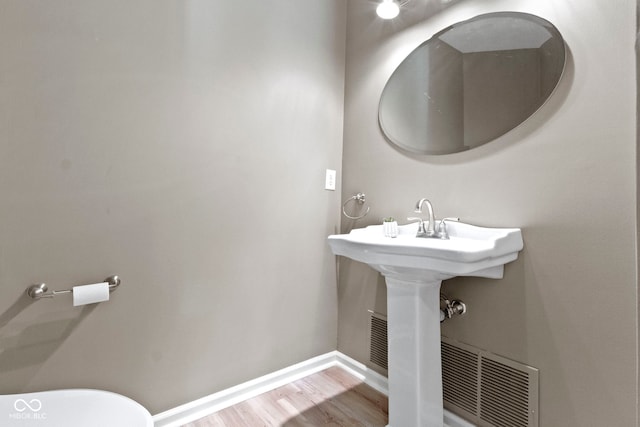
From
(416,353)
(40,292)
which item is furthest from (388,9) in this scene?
(40,292)

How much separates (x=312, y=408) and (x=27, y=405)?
1074 millimetres

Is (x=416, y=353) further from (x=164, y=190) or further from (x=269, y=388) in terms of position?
(x=164, y=190)

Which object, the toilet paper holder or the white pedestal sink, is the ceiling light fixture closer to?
the white pedestal sink

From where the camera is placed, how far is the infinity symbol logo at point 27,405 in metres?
0.92

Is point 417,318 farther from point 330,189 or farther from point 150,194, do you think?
point 150,194

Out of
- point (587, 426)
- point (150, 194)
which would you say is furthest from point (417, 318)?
point (150, 194)

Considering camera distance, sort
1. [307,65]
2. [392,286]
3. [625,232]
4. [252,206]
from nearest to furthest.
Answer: [625,232], [392,286], [252,206], [307,65]

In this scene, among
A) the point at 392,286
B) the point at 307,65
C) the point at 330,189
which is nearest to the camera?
the point at 392,286

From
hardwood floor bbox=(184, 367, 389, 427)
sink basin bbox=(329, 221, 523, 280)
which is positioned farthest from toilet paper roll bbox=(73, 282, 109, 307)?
sink basin bbox=(329, 221, 523, 280)

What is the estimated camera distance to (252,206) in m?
1.50

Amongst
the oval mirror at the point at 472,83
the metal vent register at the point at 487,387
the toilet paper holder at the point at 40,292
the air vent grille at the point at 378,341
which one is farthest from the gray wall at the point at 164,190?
the metal vent register at the point at 487,387

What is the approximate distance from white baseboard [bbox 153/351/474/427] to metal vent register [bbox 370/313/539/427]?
0.27 feet

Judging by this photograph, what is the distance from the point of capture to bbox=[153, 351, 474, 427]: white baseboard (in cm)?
127

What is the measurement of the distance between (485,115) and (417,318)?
0.90 m
